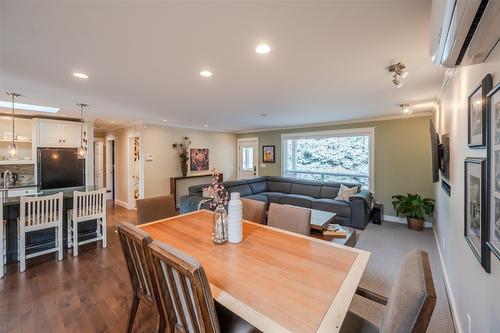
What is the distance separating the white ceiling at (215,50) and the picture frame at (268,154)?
352 centimetres

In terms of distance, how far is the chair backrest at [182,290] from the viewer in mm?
898

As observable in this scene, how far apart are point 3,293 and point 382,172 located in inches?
248

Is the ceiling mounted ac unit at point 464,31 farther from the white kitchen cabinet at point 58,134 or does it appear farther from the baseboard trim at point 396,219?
the white kitchen cabinet at point 58,134

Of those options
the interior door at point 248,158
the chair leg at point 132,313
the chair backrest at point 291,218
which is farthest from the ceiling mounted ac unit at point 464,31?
the interior door at point 248,158

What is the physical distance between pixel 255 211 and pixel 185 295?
133 centimetres

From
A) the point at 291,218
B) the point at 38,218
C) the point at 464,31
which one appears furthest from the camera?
the point at 38,218

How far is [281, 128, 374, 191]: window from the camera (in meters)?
5.19

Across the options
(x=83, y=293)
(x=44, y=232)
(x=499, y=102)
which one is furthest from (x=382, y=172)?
(x=44, y=232)

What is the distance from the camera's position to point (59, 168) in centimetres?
451

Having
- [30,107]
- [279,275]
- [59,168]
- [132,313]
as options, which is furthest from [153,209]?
[59,168]

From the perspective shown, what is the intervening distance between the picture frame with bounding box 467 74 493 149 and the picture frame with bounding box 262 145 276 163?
17.7 ft

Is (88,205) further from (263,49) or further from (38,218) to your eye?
(263,49)

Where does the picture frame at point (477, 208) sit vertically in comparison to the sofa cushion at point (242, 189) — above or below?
above

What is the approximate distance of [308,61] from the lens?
203cm
